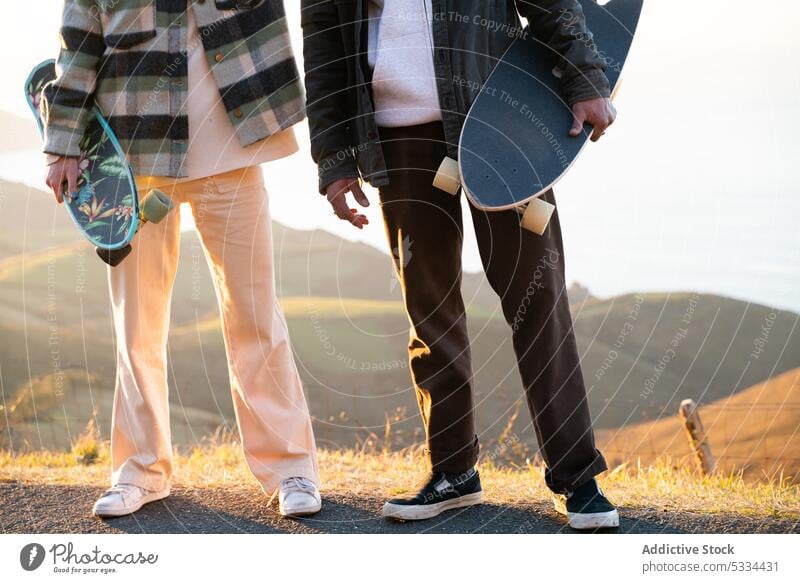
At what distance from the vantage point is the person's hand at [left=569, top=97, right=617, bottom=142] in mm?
2836

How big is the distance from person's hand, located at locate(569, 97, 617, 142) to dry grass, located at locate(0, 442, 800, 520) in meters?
1.32

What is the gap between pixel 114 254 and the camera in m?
3.21

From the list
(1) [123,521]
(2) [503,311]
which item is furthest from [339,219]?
(1) [123,521]

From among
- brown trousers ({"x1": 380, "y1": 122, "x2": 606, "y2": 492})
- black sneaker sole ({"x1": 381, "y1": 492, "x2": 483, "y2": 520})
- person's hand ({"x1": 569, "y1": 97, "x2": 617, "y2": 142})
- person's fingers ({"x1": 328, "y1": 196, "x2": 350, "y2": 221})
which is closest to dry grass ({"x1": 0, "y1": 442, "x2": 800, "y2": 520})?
black sneaker sole ({"x1": 381, "y1": 492, "x2": 483, "y2": 520})

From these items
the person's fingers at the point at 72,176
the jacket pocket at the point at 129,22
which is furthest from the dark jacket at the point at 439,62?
the person's fingers at the point at 72,176

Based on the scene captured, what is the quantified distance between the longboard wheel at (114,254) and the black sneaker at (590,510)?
170 centimetres

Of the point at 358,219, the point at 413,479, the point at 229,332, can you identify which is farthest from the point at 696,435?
the point at 229,332

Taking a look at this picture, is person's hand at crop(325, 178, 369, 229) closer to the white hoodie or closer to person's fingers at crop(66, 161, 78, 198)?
the white hoodie

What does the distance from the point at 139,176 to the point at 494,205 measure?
4.23 ft

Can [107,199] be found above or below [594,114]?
below

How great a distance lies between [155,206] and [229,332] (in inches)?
19.9

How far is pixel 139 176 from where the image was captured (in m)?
3.25

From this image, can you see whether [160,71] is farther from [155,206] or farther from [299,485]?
[299,485]
